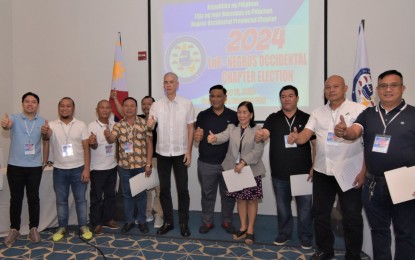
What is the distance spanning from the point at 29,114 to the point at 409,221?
343cm

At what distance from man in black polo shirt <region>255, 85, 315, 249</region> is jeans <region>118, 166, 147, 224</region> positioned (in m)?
1.43

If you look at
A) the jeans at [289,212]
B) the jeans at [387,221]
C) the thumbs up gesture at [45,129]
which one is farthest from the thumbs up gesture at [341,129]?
the thumbs up gesture at [45,129]

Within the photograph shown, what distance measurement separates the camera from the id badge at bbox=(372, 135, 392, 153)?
2178 millimetres

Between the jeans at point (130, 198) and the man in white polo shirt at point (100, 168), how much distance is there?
0.48 ft

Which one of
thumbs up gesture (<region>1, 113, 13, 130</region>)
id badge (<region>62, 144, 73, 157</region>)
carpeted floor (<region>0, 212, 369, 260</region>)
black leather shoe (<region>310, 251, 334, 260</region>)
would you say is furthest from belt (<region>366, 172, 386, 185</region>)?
thumbs up gesture (<region>1, 113, 13, 130</region>)

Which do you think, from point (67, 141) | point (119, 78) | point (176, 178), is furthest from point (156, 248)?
point (119, 78)

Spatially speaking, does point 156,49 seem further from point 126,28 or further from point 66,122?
point 66,122

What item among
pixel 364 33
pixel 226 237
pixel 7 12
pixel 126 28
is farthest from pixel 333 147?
pixel 7 12

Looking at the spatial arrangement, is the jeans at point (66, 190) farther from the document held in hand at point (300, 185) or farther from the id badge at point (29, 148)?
the document held in hand at point (300, 185)

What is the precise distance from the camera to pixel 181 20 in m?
4.42

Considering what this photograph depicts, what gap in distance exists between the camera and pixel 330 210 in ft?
8.79

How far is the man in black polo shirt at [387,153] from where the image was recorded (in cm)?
214

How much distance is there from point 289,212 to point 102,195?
2048 millimetres

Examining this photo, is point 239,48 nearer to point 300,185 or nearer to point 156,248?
point 300,185
